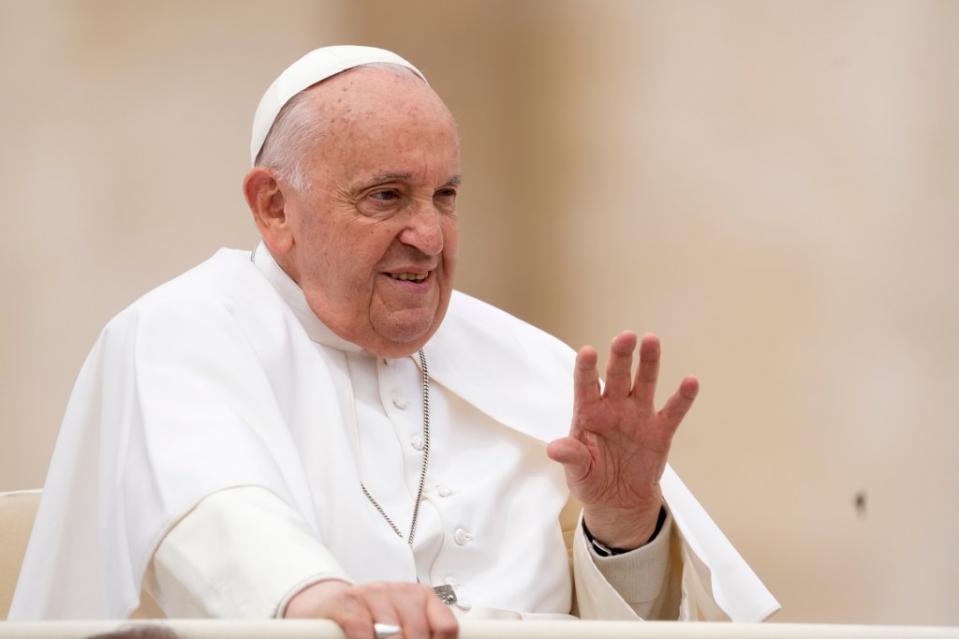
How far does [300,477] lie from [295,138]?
785mm

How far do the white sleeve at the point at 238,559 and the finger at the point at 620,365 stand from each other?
2.13ft

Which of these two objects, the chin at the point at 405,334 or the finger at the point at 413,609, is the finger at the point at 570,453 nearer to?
the chin at the point at 405,334

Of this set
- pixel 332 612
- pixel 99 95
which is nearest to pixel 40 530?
pixel 332 612

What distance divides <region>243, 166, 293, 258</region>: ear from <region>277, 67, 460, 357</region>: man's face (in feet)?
0.12

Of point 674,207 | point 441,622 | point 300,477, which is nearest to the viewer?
point 441,622

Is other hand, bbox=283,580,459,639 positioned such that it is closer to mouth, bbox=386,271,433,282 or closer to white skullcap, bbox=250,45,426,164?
mouth, bbox=386,271,433,282

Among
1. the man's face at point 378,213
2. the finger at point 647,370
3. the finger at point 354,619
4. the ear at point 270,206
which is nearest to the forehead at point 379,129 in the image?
the man's face at point 378,213

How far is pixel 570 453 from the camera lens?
2941mm

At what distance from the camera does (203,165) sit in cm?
675

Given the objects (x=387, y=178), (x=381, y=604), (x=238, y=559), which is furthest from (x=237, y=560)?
(x=387, y=178)

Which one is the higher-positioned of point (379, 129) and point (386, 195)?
point (379, 129)

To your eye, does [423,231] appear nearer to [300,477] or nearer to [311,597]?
[300,477]

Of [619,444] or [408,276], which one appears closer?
[619,444]

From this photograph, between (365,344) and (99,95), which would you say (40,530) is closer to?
(365,344)
